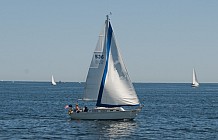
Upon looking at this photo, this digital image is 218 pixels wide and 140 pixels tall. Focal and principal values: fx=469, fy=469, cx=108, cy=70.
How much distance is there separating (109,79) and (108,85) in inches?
38.1

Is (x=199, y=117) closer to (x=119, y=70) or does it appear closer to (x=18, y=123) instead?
(x=119, y=70)

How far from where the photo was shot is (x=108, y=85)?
74.2 meters

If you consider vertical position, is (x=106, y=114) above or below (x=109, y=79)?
below

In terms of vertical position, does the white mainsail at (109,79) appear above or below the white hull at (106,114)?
above

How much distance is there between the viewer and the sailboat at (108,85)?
7294 centimetres

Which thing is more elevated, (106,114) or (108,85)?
(108,85)

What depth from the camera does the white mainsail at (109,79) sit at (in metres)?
72.9

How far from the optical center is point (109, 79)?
74.4m

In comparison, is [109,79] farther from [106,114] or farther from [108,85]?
[106,114]

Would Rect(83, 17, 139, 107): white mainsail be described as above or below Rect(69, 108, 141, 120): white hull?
above

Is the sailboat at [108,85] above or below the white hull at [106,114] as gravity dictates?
above

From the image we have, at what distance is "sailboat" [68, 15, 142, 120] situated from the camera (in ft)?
239

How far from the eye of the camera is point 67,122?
7600 centimetres

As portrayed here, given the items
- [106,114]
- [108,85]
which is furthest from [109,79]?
[106,114]
